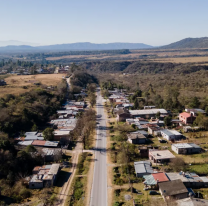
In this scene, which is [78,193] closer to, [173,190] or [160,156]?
[173,190]

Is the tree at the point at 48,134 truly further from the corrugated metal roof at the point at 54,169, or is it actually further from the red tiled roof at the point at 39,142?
the corrugated metal roof at the point at 54,169

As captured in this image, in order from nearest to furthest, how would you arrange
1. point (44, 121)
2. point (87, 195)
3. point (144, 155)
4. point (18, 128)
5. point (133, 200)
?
point (133, 200), point (87, 195), point (144, 155), point (18, 128), point (44, 121)

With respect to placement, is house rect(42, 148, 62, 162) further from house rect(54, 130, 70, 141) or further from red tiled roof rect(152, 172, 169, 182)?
red tiled roof rect(152, 172, 169, 182)

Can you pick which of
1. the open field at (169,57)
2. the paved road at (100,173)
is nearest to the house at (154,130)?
the paved road at (100,173)

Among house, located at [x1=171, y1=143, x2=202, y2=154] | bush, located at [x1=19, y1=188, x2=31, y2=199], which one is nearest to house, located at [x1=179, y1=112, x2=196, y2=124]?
house, located at [x1=171, y1=143, x2=202, y2=154]

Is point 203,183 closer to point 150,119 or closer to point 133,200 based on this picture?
point 133,200

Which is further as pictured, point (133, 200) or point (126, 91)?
point (126, 91)

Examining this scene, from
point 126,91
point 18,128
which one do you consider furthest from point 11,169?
point 126,91
